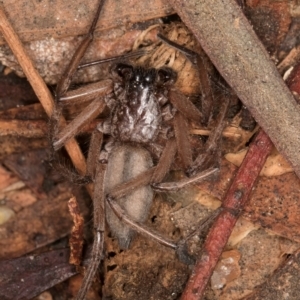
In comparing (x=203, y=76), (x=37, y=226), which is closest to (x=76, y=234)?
(x=37, y=226)

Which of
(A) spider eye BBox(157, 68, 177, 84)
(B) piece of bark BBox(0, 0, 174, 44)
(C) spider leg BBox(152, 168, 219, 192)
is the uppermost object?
(B) piece of bark BBox(0, 0, 174, 44)

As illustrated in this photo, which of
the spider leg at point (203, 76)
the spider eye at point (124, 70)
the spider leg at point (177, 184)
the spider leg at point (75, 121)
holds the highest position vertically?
the spider eye at point (124, 70)

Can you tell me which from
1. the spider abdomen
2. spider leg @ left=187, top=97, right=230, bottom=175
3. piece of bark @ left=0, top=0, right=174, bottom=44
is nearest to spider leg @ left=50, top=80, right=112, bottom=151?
the spider abdomen

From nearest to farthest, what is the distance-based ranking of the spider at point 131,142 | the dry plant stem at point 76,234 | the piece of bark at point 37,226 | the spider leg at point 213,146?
1. the spider leg at point 213,146
2. the spider at point 131,142
3. the dry plant stem at point 76,234
4. the piece of bark at point 37,226

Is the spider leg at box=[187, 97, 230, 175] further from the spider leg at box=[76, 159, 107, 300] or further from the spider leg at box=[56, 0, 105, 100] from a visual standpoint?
the spider leg at box=[56, 0, 105, 100]

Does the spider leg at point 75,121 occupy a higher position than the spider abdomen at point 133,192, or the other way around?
the spider leg at point 75,121

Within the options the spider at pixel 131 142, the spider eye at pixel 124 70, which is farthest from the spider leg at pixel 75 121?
the spider eye at pixel 124 70

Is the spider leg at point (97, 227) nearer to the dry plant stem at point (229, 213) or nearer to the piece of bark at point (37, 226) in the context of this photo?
the piece of bark at point (37, 226)
